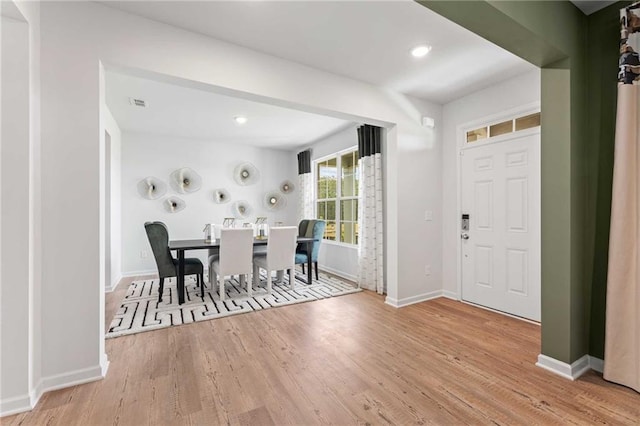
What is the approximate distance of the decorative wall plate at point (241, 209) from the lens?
6156 mm

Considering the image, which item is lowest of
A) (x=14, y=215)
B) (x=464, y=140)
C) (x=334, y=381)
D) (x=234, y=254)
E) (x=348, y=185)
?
(x=334, y=381)

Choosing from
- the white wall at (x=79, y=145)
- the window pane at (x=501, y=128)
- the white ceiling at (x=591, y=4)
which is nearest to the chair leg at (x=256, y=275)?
the white wall at (x=79, y=145)

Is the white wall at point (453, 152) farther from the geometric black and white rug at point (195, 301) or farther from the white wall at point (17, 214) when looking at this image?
the white wall at point (17, 214)

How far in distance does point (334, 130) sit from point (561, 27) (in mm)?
3521

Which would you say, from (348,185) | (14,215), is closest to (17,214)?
(14,215)

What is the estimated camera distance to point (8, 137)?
5.44ft

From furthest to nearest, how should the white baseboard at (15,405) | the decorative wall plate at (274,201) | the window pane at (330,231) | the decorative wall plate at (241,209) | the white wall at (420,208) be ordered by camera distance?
the decorative wall plate at (274,201)
the decorative wall plate at (241,209)
the window pane at (330,231)
the white wall at (420,208)
the white baseboard at (15,405)

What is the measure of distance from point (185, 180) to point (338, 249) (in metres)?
3.19

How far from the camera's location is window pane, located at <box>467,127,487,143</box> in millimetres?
3484

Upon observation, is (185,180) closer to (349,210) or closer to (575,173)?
(349,210)

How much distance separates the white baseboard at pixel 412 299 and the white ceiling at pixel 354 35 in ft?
8.57

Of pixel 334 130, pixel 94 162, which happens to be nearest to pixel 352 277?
pixel 334 130

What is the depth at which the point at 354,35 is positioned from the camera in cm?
238

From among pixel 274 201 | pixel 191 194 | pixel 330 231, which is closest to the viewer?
pixel 330 231
